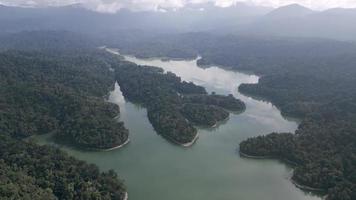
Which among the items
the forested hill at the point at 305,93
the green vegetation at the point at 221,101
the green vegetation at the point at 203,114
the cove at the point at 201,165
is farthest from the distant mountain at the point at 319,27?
the cove at the point at 201,165

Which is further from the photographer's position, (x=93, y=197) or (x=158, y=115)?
(x=158, y=115)

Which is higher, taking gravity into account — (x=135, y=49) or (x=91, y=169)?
(x=91, y=169)

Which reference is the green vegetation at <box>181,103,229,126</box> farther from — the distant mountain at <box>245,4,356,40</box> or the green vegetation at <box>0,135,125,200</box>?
the distant mountain at <box>245,4,356,40</box>

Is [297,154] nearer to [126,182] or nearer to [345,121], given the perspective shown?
[345,121]

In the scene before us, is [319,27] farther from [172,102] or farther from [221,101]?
[172,102]

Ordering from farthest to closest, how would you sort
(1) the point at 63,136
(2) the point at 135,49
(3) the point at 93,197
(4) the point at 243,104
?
(2) the point at 135,49
(4) the point at 243,104
(1) the point at 63,136
(3) the point at 93,197

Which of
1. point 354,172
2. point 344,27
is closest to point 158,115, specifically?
point 354,172

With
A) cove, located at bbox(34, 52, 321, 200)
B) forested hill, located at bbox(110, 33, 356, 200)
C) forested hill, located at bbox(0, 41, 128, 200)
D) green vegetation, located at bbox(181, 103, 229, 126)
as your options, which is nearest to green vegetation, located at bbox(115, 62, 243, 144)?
green vegetation, located at bbox(181, 103, 229, 126)
